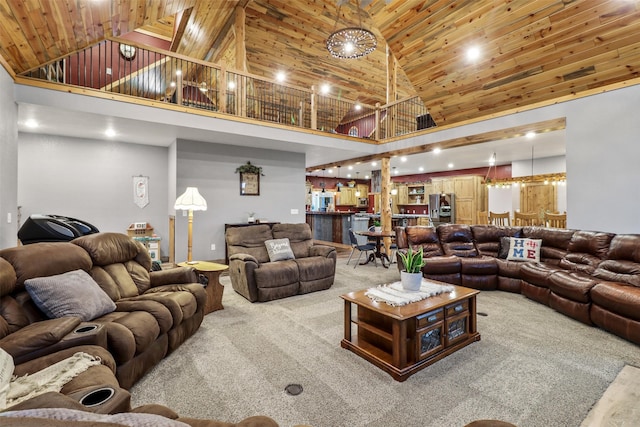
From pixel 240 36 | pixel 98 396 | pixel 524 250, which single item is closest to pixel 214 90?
pixel 240 36

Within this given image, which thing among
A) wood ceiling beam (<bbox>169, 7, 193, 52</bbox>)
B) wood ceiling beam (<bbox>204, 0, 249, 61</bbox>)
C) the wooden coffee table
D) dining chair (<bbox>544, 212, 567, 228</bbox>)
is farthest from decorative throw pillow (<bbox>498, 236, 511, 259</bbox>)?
wood ceiling beam (<bbox>169, 7, 193, 52</bbox>)

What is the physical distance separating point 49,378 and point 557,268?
5220 mm

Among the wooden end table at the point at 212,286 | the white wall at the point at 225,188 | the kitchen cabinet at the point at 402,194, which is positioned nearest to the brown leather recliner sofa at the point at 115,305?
the wooden end table at the point at 212,286

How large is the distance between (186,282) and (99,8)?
3.15m

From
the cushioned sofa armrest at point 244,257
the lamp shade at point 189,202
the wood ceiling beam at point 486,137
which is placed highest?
the wood ceiling beam at point 486,137

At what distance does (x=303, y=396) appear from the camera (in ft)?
6.69

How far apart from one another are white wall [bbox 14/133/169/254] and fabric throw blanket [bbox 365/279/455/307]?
18.9ft

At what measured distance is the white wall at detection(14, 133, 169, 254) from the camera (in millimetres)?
5641

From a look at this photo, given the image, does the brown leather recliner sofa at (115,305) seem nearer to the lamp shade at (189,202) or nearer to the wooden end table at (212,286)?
the wooden end table at (212,286)

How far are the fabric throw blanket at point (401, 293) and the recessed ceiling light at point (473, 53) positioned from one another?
3.73 metres

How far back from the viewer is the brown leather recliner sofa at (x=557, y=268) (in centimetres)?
301

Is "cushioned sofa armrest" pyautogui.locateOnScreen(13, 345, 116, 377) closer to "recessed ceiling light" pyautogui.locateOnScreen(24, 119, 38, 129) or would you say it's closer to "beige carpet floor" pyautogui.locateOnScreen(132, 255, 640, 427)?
"beige carpet floor" pyautogui.locateOnScreen(132, 255, 640, 427)

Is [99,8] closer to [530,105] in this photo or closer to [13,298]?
[13,298]

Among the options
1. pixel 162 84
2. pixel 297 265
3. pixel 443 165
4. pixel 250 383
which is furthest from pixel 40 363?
pixel 443 165
